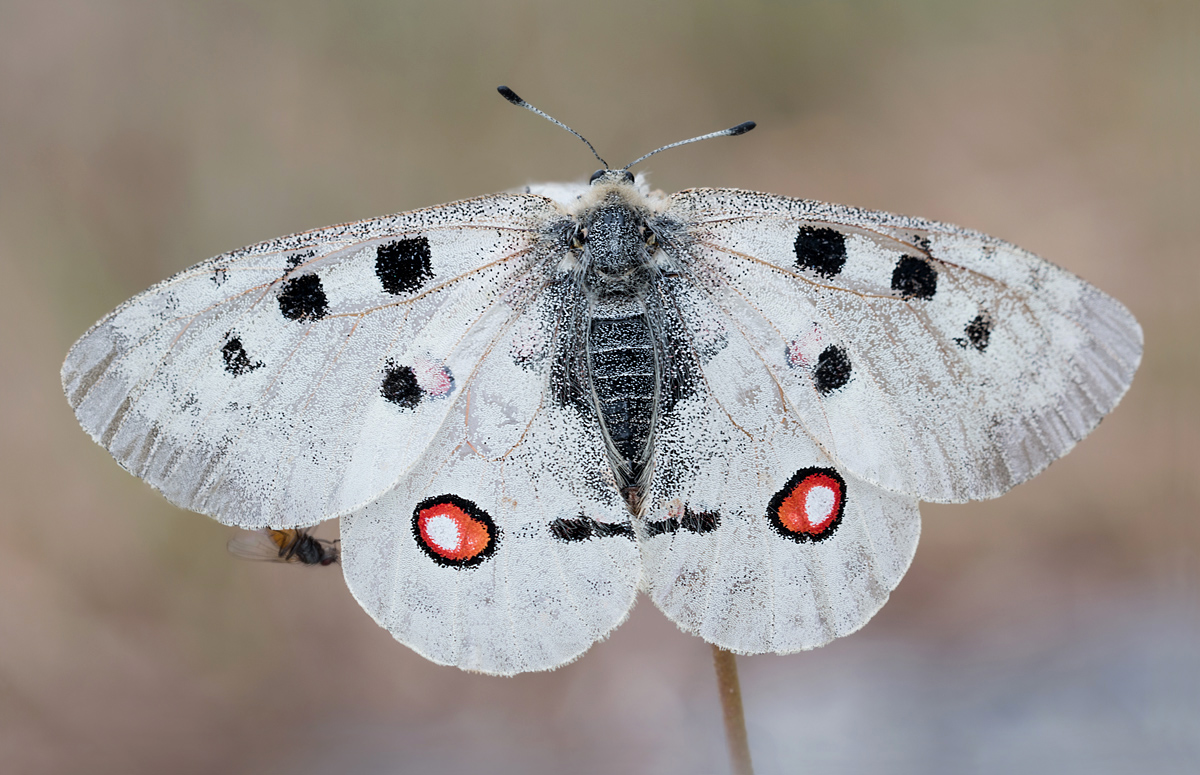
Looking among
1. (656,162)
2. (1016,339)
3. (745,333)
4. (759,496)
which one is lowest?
(759,496)

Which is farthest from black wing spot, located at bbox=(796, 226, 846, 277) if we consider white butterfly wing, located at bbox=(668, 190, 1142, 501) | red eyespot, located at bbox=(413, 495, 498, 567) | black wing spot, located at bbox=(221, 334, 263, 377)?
black wing spot, located at bbox=(221, 334, 263, 377)

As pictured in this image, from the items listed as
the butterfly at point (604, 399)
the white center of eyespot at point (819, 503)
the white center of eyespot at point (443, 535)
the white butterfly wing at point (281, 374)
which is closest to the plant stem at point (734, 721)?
the butterfly at point (604, 399)

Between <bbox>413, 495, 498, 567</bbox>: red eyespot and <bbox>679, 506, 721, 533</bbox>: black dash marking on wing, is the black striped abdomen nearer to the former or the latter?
<bbox>679, 506, 721, 533</bbox>: black dash marking on wing

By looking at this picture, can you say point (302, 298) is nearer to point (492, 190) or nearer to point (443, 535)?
point (443, 535)

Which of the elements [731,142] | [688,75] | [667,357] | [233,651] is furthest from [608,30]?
[233,651]

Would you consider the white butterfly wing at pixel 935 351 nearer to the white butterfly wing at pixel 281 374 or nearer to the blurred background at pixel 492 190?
the white butterfly wing at pixel 281 374

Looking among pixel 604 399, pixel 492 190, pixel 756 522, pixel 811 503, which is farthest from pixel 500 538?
pixel 492 190

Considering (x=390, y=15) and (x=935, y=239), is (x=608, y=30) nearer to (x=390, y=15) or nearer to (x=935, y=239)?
(x=390, y=15)
